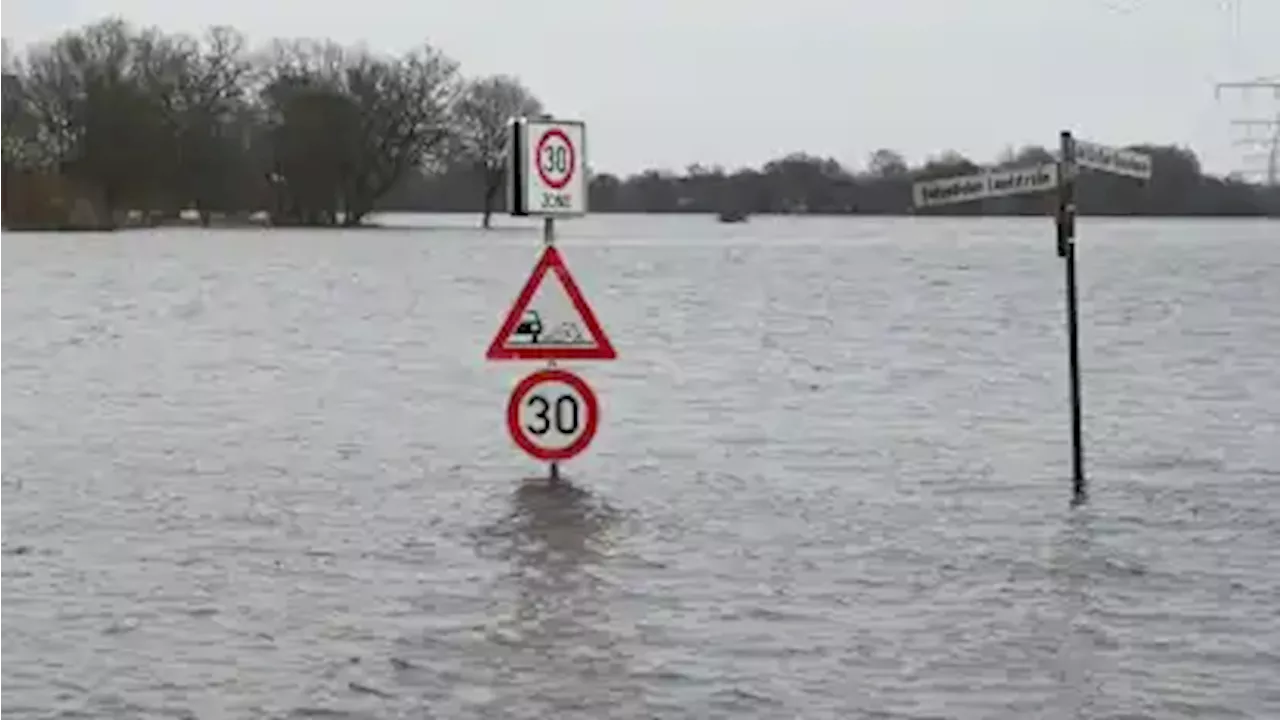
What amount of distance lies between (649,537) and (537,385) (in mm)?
1803

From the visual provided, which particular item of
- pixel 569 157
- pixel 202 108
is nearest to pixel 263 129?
pixel 202 108

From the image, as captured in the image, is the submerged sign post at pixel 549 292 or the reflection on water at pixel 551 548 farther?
the submerged sign post at pixel 549 292

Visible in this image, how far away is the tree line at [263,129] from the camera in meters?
110

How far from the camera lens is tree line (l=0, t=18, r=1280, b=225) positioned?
361 feet

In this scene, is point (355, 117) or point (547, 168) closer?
point (547, 168)

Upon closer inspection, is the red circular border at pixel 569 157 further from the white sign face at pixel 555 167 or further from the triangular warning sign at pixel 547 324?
the triangular warning sign at pixel 547 324

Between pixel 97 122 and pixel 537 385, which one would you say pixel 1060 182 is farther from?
pixel 97 122

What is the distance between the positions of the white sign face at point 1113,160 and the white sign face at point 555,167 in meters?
2.74

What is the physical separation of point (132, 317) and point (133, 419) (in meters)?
16.5

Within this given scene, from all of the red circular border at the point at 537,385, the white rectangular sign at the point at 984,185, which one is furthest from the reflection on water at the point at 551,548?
the white rectangular sign at the point at 984,185

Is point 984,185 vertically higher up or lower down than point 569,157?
lower down

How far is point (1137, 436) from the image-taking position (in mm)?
15375

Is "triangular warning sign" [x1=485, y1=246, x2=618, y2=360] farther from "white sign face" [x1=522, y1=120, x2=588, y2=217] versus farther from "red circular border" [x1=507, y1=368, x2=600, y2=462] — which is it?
"white sign face" [x1=522, y1=120, x2=588, y2=217]

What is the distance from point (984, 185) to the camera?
11461 mm
